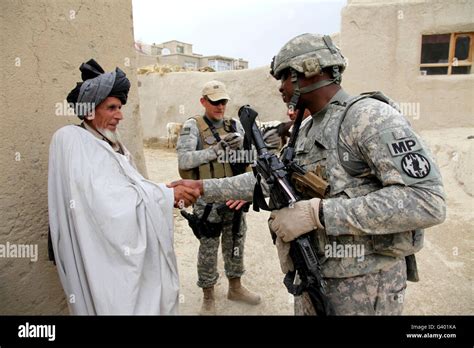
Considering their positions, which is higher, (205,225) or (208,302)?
(205,225)

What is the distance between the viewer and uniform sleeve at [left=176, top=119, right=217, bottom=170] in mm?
3025

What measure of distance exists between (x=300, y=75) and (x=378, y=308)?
46.8 inches

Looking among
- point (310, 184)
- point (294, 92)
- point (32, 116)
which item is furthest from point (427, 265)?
point (32, 116)

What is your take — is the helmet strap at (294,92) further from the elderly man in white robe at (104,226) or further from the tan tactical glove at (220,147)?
the tan tactical glove at (220,147)

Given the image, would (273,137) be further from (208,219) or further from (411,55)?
(411,55)

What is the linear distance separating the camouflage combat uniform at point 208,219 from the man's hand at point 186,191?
80 cm

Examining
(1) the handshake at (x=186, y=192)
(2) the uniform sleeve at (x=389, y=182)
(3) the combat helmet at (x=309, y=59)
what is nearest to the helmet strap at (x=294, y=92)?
(3) the combat helmet at (x=309, y=59)

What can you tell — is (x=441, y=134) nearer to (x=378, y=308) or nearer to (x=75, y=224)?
(x=378, y=308)

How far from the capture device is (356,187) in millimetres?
1564

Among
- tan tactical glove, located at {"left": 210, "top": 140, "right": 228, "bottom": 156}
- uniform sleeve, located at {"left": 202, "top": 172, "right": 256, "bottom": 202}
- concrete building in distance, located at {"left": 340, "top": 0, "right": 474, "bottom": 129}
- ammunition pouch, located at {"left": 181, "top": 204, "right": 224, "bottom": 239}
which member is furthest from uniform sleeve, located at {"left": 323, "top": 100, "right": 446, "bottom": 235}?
concrete building in distance, located at {"left": 340, "top": 0, "right": 474, "bottom": 129}

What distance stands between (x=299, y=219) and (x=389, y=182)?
16.6 inches

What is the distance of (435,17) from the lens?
7.35 meters

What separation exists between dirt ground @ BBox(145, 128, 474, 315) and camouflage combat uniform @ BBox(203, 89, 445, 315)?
1.71 meters

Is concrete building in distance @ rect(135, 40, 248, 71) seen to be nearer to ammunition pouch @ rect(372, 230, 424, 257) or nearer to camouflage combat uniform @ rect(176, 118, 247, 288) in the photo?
camouflage combat uniform @ rect(176, 118, 247, 288)
